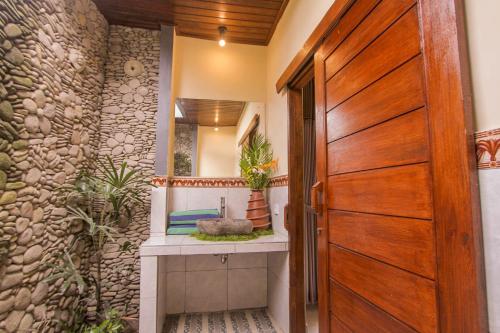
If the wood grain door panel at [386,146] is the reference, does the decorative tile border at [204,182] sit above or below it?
below

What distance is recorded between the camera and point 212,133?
2953 mm

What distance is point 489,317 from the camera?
62 centimetres

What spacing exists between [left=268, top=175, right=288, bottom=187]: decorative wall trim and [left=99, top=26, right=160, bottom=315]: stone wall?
51.4 inches

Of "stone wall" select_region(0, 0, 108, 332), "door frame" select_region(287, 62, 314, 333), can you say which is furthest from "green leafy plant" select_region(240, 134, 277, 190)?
"stone wall" select_region(0, 0, 108, 332)

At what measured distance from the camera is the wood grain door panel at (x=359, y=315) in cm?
92

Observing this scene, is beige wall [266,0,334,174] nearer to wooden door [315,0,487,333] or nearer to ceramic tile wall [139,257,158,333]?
wooden door [315,0,487,333]

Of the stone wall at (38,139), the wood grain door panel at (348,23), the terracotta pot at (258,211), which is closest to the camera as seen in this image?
the wood grain door panel at (348,23)

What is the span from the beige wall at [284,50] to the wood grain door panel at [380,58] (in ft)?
1.72

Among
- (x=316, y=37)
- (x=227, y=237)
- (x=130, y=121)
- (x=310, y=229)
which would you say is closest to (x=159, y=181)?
(x=130, y=121)

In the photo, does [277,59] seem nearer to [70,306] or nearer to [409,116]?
[409,116]

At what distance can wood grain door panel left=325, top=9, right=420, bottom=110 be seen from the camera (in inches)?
34.0

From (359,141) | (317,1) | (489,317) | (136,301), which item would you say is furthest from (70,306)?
(317,1)

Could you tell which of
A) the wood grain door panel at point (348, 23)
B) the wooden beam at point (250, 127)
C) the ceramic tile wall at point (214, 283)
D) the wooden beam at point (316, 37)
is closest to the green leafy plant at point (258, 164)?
the wooden beam at point (250, 127)

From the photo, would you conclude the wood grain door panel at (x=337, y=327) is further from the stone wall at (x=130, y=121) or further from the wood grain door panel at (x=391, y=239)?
the stone wall at (x=130, y=121)
